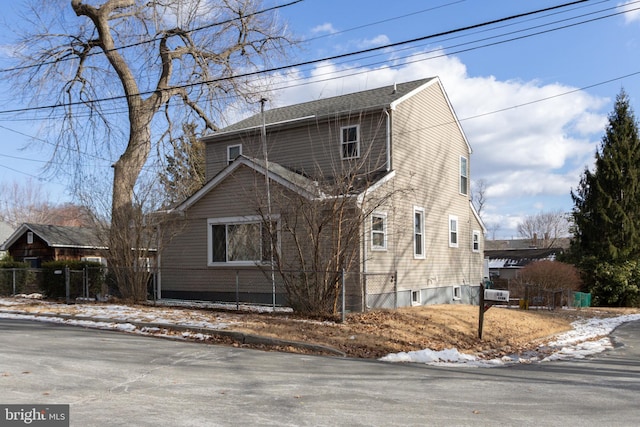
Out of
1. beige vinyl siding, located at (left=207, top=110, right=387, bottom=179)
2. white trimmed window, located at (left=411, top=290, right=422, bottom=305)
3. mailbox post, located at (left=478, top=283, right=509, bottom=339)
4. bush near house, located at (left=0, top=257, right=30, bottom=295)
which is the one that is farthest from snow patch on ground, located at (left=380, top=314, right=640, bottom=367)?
bush near house, located at (left=0, top=257, right=30, bottom=295)

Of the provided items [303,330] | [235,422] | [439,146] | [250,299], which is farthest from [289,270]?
[439,146]

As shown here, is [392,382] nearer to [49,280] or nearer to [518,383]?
[518,383]

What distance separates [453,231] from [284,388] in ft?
55.8

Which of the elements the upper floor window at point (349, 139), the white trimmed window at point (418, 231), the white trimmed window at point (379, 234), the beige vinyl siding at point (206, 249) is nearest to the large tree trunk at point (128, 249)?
the beige vinyl siding at point (206, 249)

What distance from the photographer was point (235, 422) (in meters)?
5.72

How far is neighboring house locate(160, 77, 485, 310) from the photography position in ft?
57.3

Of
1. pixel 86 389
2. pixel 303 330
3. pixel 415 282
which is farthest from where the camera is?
pixel 415 282

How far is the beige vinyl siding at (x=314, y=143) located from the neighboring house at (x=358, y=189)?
0.04 m

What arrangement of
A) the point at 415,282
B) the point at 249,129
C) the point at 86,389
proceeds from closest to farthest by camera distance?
the point at 86,389 → the point at 415,282 → the point at 249,129

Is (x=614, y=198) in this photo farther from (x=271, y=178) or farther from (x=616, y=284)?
(x=271, y=178)

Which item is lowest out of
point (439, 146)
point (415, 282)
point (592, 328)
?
point (592, 328)

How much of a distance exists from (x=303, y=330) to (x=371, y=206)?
443 cm

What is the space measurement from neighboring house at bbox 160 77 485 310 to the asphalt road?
242 inches

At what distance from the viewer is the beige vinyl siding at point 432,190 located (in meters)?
19.1
